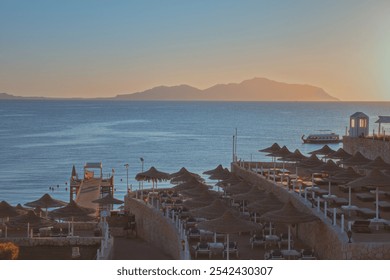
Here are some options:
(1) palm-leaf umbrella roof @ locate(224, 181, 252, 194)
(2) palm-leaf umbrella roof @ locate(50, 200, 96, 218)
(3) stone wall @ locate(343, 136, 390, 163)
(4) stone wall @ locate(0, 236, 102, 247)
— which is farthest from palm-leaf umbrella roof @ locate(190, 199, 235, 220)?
(3) stone wall @ locate(343, 136, 390, 163)

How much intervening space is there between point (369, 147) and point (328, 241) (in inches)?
515

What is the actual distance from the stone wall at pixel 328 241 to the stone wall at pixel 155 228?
314cm

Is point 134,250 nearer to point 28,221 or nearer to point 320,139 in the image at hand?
point 28,221

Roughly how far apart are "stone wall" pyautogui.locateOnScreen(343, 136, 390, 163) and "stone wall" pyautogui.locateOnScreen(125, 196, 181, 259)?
30.5ft

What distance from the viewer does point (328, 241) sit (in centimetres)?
1347

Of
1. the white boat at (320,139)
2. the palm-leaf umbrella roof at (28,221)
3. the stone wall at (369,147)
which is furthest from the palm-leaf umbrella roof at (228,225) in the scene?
the white boat at (320,139)

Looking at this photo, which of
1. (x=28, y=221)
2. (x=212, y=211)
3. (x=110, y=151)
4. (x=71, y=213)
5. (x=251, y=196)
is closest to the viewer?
(x=212, y=211)

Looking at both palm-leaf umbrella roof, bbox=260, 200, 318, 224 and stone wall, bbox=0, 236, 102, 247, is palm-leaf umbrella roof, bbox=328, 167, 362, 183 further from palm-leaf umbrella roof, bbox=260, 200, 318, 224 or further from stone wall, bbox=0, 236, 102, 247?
stone wall, bbox=0, 236, 102, 247

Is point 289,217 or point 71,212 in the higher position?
point 289,217

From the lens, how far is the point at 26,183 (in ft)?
150

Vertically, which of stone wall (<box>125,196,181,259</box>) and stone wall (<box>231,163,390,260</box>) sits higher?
stone wall (<box>231,163,390,260</box>)

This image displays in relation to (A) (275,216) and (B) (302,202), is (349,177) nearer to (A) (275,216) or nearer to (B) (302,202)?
(B) (302,202)

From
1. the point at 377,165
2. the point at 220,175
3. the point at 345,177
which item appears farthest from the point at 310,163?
the point at 345,177

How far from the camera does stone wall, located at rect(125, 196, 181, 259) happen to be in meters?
16.1
